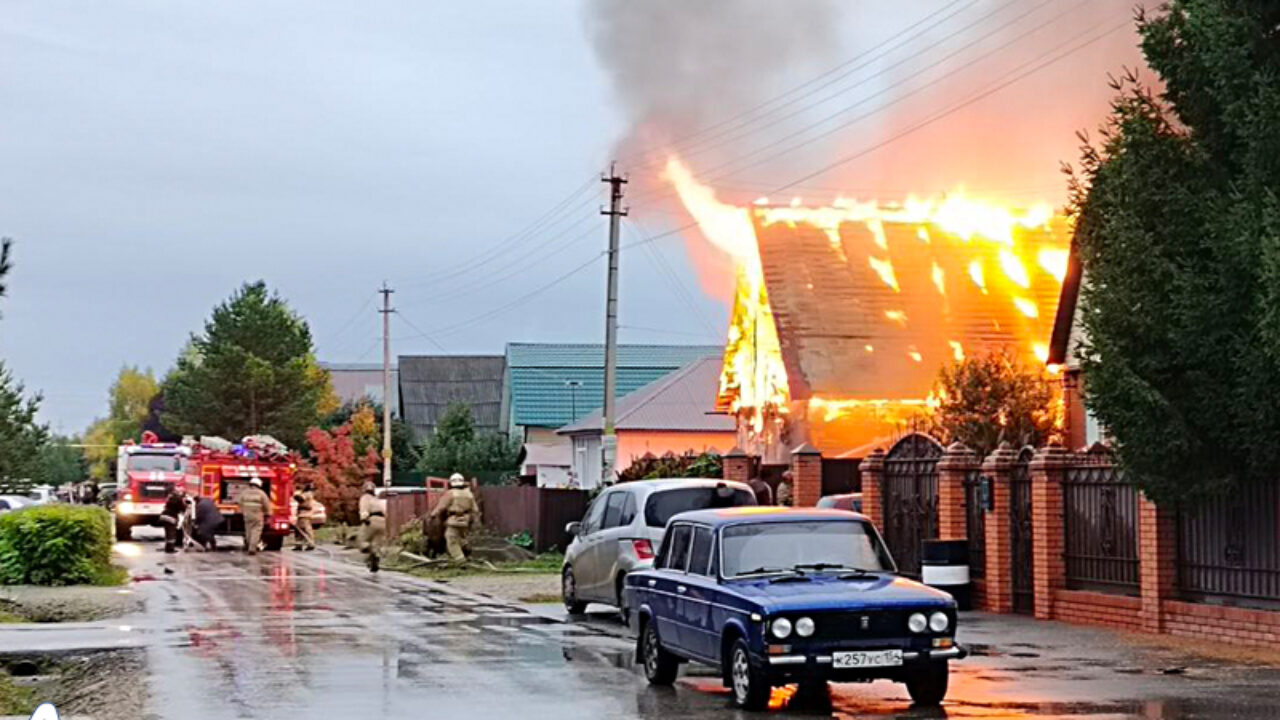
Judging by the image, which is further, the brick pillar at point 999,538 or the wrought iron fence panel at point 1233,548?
the brick pillar at point 999,538

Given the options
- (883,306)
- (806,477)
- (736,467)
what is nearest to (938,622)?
(806,477)

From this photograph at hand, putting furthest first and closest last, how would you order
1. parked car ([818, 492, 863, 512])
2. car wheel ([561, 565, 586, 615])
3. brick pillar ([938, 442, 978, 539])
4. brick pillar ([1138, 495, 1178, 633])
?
parked car ([818, 492, 863, 512]) → brick pillar ([938, 442, 978, 539]) → car wheel ([561, 565, 586, 615]) → brick pillar ([1138, 495, 1178, 633])

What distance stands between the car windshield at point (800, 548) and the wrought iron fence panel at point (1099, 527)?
20.2 ft

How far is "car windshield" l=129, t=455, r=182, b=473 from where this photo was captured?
5025 cm

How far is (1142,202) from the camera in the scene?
18.1 m

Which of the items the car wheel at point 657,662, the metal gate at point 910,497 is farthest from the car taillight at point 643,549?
the car wheel at point 657,662

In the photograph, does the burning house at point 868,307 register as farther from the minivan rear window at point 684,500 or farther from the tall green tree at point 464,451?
the tall green tree at point 464,451

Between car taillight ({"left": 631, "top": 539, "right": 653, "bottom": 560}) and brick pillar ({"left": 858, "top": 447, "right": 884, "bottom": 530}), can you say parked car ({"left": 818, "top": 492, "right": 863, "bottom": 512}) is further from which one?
car taillight ({"left": 631, "top": 539, "right": 653, "bottom": 560})

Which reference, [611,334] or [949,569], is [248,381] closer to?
[611,334]

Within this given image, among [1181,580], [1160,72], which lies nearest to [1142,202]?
[1160,72]

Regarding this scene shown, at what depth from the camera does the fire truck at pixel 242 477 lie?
45.3m

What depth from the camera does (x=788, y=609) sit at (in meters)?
13.1

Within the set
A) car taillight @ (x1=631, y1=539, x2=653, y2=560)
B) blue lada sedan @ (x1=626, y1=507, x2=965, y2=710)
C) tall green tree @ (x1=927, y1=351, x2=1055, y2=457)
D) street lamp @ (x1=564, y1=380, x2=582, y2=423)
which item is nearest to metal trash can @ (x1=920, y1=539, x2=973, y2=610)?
car taillight @ (x1=631, y1=539, x2=653, y2=560)

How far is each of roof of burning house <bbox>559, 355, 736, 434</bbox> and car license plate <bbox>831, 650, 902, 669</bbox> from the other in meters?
48.5
